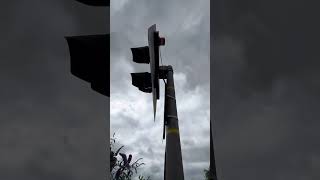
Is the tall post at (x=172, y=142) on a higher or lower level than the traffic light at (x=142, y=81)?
lower

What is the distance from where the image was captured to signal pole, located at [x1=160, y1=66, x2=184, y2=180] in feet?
36.2

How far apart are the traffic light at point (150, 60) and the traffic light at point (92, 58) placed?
13.1ft

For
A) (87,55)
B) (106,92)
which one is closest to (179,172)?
(106,92)

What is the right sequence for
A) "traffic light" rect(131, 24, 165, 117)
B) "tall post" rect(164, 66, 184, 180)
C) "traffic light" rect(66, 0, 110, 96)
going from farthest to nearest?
"tall post" rect(164, 66, 184, 180), "traffic light" rect(131, 24, 165, 117), "traffic light" rect(66, 0, 110, 96)

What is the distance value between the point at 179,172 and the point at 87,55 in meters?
7.01

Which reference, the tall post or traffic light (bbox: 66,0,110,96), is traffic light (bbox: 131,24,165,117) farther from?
traffic light (bbox: 66,0,110,96)

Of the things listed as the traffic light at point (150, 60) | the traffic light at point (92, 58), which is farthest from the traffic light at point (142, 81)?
the traffic light at point (92, 58)

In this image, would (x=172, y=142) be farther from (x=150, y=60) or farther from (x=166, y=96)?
(x=150, y=60)

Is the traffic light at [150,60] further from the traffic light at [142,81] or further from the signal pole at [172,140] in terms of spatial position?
the signal pole at [172,140]

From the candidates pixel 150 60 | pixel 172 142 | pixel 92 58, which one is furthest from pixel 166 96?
pixel 92 58

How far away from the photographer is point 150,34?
A: 9.87m

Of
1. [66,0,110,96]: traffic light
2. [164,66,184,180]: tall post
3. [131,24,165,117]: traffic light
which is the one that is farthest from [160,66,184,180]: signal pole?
[66,0,110,96]: traffic light

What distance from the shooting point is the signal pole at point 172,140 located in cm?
1105

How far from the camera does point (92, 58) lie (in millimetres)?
5012
